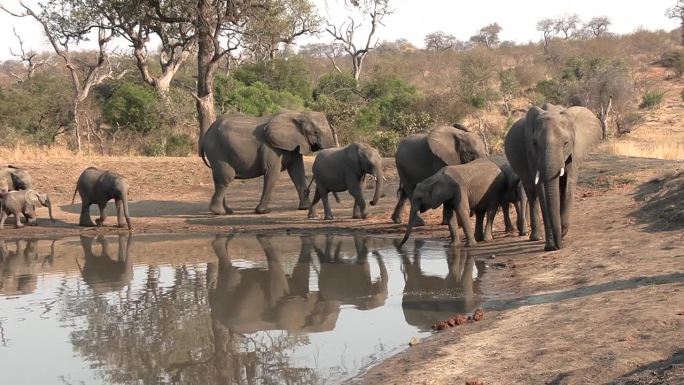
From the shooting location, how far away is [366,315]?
8.11 metres

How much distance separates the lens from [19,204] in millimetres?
15727

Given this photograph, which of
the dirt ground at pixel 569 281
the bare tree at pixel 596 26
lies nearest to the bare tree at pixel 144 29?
the dirt ground at pixel 569 281

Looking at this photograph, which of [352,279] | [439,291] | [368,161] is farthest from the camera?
[368,161]

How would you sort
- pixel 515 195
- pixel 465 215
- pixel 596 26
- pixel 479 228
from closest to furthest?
1. pixel 465 215
2. pixel 479 228
3. pixel 515 195
4. pixel 596 26

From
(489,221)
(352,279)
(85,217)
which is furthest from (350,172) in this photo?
(352,279)

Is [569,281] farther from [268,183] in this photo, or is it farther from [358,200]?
[268,183]

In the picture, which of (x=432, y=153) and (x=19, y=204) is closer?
(x=432, y=153)

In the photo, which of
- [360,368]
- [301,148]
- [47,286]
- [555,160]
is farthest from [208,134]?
[360,368]

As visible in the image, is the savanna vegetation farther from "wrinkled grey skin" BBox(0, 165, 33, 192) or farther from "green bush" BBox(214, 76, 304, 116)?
"wrinkled grey skin" BBox(0, 165, 33, 192)

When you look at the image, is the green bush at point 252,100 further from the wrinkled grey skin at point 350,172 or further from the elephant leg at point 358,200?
the elephant leg at point 358,200

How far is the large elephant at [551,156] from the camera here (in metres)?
10.2

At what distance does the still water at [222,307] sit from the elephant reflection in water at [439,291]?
0.01m

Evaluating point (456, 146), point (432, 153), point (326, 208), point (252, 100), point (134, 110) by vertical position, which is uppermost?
point (252, 100)

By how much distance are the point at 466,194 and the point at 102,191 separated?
758cm
